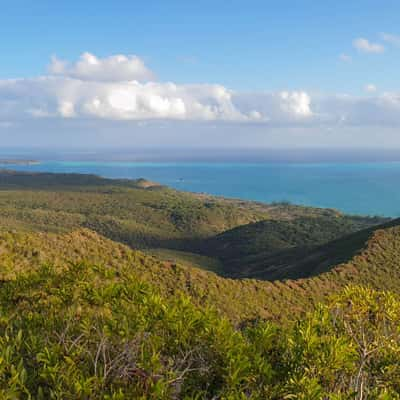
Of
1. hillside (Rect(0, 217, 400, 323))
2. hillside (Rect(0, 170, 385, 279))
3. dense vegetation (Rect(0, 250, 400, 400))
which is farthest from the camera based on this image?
hillside (Rect(0, 170, 385, 279))

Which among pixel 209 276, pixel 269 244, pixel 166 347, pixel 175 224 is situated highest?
pixel 166 347

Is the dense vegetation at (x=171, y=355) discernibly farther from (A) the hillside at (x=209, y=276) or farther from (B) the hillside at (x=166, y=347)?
(A) the hillside at (x=209, y=276)

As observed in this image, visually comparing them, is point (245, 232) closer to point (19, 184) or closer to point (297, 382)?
point (297, 382)

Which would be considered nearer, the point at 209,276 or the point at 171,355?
the point at 171,355

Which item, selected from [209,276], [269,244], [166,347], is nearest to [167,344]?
[166,347]

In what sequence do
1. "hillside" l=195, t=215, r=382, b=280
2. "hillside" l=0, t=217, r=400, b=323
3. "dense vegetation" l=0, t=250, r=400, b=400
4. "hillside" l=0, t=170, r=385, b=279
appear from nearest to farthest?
1. "dense vegetation" l=0, t=250, r=400, b=400
2. "hillside" l=0, t=217, r=400, b=323
3. "hillside" l=195, t=215, r=382, b=280
4. "hillside" l=0, t=170, r=385, b=279

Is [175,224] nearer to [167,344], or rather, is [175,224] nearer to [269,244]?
[269,244]

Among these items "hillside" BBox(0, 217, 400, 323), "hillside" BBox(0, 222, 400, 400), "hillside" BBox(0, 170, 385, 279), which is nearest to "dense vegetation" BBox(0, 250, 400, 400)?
"hillside" BBox(0, 222, 400, 400)

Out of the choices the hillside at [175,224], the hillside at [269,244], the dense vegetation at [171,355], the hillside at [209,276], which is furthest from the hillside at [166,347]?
the hillside at [175,224]

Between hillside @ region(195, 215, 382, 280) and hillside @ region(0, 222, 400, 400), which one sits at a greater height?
hillside @ region(0, 222, 400, 400)

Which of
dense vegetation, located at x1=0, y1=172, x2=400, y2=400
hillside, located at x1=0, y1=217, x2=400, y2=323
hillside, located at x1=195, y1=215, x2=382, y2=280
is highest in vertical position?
dense vegetation, located at x1=0, y1=172, x2=400, y2=400

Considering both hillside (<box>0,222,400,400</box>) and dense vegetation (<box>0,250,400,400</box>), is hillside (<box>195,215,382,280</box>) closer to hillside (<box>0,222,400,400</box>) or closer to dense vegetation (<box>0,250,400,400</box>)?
hillside (<box>0,222,400,400</box>)

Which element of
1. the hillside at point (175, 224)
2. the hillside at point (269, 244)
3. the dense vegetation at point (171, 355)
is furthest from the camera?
the hillside at point (175, 224)
